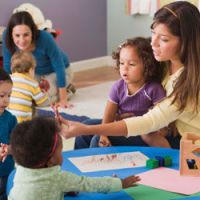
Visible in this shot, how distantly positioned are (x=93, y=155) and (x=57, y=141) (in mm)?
450

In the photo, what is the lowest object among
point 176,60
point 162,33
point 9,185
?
point 9,185

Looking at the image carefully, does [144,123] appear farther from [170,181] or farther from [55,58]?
[55,58]

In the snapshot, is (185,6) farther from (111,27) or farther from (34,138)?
(111,27)

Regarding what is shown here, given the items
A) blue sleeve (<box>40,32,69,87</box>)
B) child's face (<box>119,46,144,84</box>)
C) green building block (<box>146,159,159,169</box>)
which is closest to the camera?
green building block (<box>146,159,159,169</box>)

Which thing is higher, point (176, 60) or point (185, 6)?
point (185, 6)

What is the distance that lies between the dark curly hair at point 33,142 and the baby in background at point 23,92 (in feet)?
4.35

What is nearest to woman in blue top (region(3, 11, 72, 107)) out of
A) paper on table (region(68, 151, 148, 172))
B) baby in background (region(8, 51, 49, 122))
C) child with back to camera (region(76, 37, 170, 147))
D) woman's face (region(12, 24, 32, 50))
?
woman's face (region(12, 24, 32, 50))

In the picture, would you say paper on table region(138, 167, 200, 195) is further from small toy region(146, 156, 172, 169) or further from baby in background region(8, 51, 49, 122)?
baby in background region(8, 51, 49, 122)

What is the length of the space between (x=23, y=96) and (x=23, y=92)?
0.9 inches

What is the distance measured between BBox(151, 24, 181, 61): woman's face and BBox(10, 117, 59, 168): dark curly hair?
691mm

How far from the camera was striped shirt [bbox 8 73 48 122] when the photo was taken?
2.58 meters

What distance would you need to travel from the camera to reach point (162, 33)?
1.78 meters

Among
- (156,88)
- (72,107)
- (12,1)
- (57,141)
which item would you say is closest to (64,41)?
(12,1)

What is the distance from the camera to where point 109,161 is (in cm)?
163
